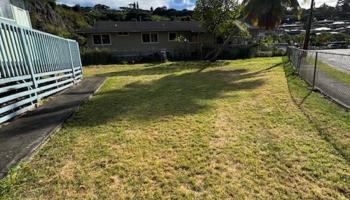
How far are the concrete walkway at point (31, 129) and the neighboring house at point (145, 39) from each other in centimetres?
1947

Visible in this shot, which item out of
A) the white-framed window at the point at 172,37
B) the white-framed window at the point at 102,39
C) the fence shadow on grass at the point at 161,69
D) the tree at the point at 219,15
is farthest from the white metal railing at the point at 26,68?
the white-framed window at the point at 172,37

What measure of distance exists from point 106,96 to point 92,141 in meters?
3.83

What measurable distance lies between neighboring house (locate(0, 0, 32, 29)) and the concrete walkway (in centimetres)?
408

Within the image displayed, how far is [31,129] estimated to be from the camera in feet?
14.6

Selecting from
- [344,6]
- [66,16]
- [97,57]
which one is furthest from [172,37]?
[344,6]

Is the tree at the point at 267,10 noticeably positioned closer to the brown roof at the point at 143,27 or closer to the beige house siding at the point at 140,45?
the brown roof at the point at 143,27

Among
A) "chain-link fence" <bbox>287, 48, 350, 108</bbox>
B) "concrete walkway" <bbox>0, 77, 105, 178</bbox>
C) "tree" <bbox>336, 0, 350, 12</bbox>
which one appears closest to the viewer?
A: "concrete walkway" <bbox>0, 77, 105, 178</bbox>

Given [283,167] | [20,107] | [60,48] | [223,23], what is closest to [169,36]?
[223,23]

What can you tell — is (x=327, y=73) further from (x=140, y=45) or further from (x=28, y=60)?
(x=140, y=45)

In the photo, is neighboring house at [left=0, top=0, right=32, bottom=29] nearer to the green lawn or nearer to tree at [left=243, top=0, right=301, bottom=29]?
the green lawn

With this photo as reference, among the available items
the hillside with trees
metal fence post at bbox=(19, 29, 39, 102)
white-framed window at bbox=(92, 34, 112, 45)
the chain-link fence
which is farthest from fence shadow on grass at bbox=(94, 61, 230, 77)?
the hillside with trees

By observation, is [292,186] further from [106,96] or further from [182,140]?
[106,96]

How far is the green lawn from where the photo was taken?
8.98 ft

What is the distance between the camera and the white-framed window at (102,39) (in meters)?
25.6
